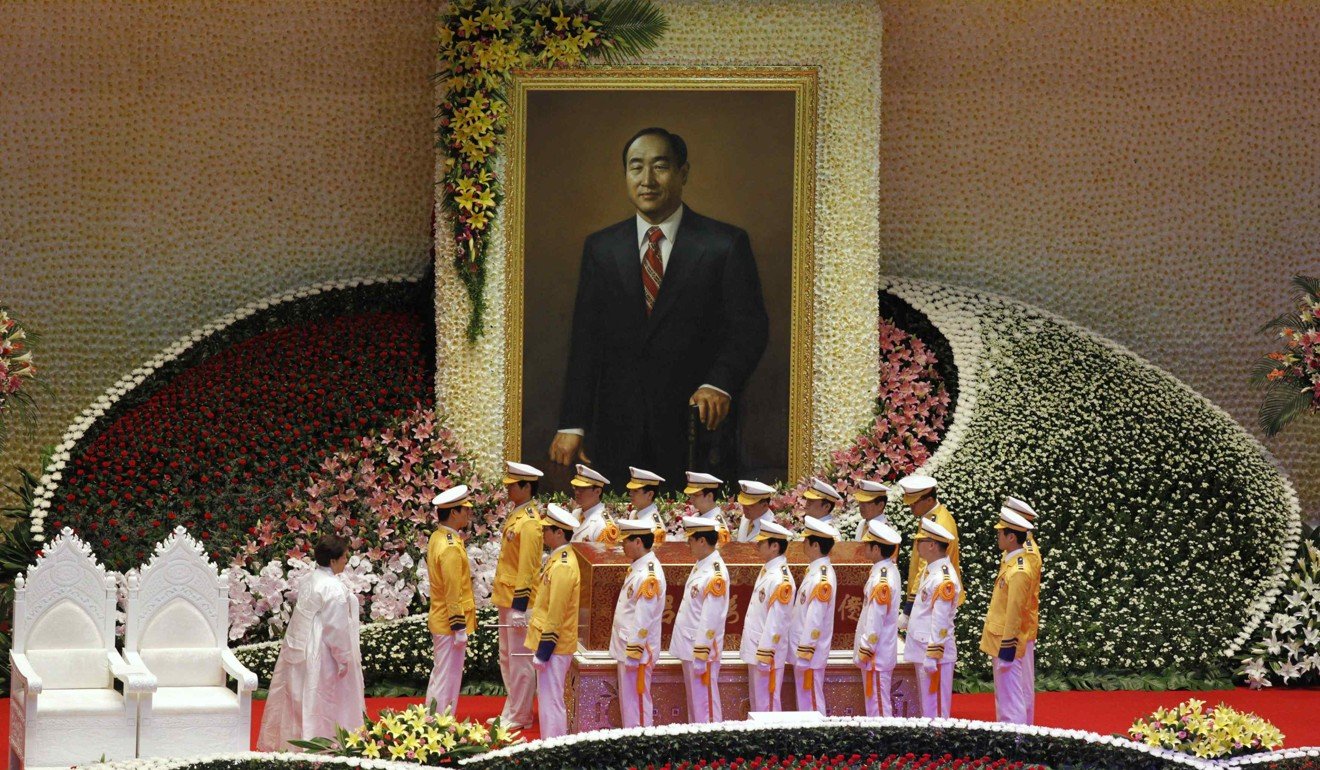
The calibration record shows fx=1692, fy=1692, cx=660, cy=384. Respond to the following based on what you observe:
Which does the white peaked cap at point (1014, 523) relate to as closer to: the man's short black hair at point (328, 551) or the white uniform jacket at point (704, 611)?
the white uniform jacket at point (704, 611)

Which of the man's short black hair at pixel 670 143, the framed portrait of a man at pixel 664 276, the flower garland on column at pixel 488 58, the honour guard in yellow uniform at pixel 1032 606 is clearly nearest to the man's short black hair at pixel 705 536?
the honour guard in yellow uniform at pixel 1032 606

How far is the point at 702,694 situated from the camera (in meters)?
9.93

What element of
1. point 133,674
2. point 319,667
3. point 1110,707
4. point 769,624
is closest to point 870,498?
point 769,624

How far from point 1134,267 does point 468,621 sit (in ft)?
26.2

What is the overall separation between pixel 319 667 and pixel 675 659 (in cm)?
215

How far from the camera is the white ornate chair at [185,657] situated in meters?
8.81

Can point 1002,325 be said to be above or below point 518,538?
above

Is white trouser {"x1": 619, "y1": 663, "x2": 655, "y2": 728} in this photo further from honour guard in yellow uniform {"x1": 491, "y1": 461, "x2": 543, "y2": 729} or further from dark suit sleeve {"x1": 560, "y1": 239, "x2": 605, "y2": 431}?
dark suit sleeve {"x1": 560, "y1": 239, "x2": 605, "y2": 431}

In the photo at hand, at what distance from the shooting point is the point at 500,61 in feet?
43.6

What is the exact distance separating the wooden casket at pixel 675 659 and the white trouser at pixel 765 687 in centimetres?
20

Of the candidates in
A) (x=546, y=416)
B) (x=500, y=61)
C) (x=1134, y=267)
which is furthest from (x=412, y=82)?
(x=1134, y=267)

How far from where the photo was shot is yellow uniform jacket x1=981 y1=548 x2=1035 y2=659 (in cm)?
988

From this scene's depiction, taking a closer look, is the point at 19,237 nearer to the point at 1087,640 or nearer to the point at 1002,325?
the point at 1002,325

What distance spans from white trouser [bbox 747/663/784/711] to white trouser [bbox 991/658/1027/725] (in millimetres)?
1303
